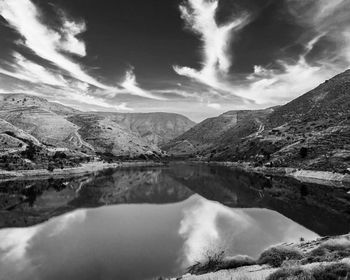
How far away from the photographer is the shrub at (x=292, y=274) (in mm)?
14414

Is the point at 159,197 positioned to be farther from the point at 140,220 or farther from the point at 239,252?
the point at 239,252

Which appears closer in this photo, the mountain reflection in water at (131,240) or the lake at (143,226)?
the mountain reflection in water at (131,240)

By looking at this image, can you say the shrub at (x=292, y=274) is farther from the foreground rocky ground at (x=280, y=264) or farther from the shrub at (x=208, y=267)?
the shrub at (x=208, y=267)

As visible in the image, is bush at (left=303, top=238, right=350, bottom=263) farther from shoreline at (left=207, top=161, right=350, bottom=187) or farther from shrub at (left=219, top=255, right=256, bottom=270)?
shoreline at (left=207, top=161, right=350, bottom=187)

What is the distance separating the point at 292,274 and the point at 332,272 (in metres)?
1.85

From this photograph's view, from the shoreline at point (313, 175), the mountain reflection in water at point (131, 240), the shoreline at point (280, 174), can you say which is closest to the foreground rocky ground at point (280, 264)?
the mountain reflection in water at point (131, 240)

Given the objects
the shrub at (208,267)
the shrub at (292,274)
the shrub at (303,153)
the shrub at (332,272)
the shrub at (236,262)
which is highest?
the shrub at (303,153)

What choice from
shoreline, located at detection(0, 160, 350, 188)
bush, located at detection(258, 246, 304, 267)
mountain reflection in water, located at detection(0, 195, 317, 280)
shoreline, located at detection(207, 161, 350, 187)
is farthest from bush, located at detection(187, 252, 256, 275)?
shoreline, located at detection(207, 161, 350, 187)

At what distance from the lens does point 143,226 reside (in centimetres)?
4800

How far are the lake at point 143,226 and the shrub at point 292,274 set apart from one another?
1204 centimetres

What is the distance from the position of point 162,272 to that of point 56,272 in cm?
920

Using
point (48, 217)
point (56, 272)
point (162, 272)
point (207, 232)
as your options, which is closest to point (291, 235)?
point (207, 232)

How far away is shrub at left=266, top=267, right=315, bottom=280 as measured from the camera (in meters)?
14.4

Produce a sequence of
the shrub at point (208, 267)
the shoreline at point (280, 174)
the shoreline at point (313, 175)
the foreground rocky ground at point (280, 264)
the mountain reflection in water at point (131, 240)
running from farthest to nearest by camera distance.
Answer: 1. the shoreline at point (280, 174)
2. the shoreline at point (313, 175)
3. the mountain reflection in water at point (131, 240)
4. the shrub at point (208, 267)
5. the foreground rocky ground at point (280, 264)
